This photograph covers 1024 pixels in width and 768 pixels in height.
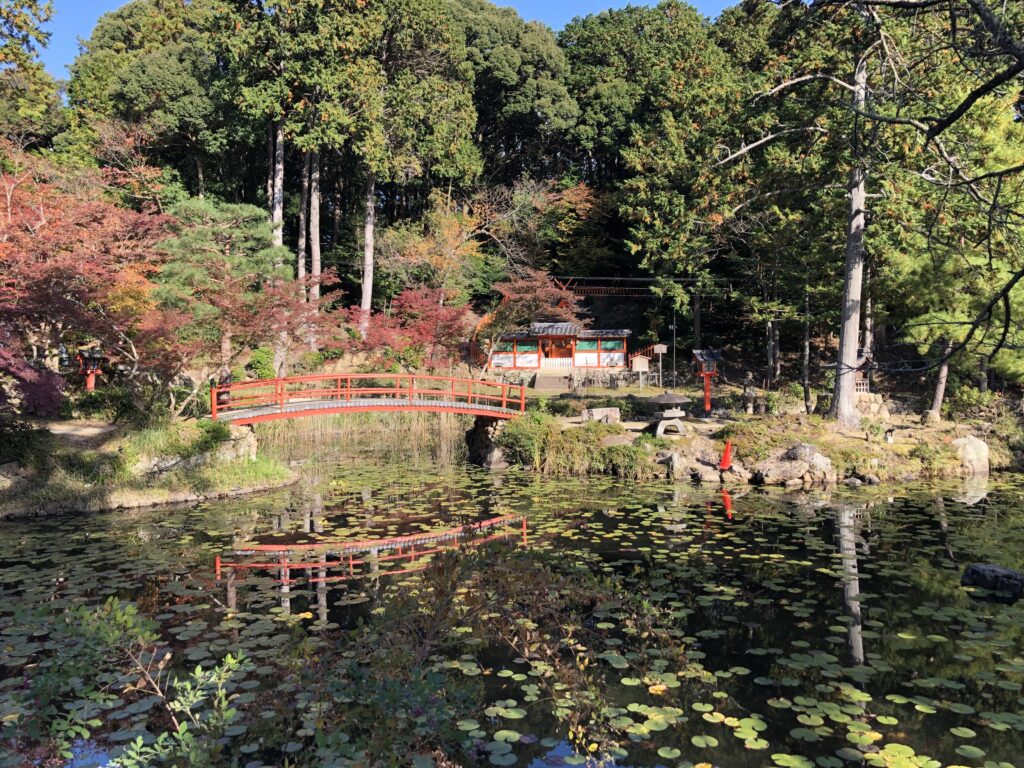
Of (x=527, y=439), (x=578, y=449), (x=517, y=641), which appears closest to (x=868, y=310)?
(x=578, y=449)

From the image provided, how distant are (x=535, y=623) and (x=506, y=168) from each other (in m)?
35.2

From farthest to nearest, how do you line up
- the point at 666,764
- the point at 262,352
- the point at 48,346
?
1. the point at 262,352
2. the point at 48,346
3. the point at 666,764

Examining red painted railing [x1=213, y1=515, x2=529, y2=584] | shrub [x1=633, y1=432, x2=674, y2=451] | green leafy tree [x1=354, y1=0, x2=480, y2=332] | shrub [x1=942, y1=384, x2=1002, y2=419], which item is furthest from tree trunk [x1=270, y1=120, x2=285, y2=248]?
shrub [x1=942, y1=384, x2=1002, y2=419]

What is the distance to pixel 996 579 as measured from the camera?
7320 millimetres

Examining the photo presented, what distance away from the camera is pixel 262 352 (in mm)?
24391

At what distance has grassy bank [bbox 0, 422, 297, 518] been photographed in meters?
11.5

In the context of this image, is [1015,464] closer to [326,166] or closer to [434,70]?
[434,70]

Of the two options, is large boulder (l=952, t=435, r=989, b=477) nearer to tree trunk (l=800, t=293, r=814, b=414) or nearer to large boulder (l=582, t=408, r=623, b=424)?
tree trunk (l=800, t=293, r=814, b=414)

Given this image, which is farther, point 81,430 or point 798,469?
point 81,430

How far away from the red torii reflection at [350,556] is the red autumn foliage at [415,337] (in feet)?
41.6

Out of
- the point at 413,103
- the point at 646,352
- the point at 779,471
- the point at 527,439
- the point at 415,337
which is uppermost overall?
the point at 413,103

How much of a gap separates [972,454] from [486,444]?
1050 cm

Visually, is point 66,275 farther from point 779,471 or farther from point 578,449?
point 779,471

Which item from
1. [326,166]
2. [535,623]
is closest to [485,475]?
[535,623]
